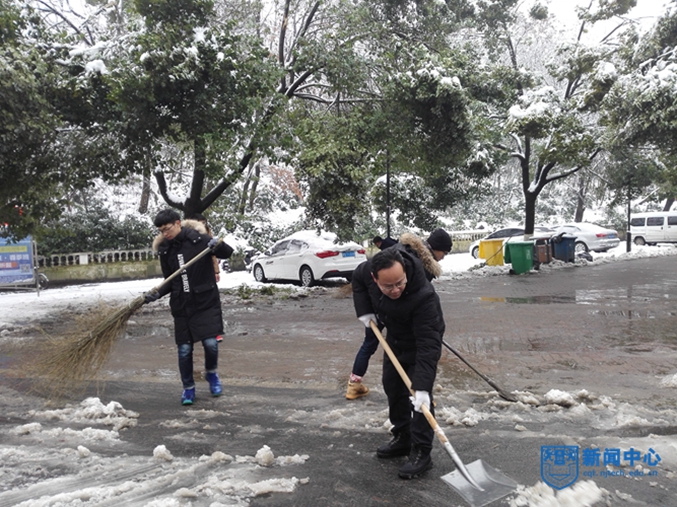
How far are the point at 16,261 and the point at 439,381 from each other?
10.7 metres

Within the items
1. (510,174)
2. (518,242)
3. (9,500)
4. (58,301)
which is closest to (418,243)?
(9,500)

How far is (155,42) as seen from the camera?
8.88m

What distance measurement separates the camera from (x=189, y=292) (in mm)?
5371

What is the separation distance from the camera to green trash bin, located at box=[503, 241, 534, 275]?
17.2 metres

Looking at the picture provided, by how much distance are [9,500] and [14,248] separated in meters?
11.0

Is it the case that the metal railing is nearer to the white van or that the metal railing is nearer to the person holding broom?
the person holding broom

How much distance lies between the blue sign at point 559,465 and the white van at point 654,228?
29.3m

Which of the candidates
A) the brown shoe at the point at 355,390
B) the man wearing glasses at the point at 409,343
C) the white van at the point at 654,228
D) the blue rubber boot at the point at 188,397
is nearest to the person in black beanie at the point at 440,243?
the man wearing glasses at the point at 409,343

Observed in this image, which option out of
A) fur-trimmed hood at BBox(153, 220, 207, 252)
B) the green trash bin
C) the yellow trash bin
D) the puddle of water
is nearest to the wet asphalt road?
the puddle of water

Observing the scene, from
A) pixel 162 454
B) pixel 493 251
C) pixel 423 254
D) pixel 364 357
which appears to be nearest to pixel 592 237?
pixel 493 251

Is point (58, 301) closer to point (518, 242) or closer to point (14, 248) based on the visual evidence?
point (14, 248)

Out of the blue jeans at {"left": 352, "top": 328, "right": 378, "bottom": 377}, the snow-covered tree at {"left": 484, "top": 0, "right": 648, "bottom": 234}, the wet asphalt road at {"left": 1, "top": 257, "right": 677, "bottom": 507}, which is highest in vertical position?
the snow-covered tree at {"left": 484, "top": 0, "right": 648, "bottom": 234}

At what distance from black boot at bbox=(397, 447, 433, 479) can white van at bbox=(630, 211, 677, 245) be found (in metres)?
30.0

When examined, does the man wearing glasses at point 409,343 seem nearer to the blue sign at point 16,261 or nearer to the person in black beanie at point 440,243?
the person in black beanie at point 440,243
